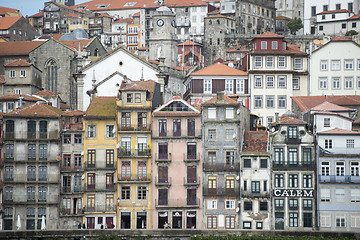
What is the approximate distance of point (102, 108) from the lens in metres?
81.4

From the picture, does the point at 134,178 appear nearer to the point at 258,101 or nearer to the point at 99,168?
the point at 99,168

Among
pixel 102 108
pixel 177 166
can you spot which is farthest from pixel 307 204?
pixel 102 108

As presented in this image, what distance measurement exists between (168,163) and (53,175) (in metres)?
11.3

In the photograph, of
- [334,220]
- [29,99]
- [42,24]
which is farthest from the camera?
[42,24]

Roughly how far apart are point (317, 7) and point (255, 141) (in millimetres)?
88646

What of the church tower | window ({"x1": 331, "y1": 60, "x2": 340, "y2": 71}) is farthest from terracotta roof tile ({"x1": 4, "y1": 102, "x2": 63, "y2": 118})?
the church tower

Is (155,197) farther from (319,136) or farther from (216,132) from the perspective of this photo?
(319,136)

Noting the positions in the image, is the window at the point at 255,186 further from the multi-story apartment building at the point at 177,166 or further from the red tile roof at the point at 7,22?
the red tile roof at the point at 7,22

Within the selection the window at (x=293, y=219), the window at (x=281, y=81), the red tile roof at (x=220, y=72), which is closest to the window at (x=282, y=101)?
the window at (x=281, y=81)

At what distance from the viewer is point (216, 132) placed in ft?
259

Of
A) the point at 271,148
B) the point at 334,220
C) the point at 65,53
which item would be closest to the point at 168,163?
the point at 271,148

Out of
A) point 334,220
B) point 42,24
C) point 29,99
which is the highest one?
point 42,24

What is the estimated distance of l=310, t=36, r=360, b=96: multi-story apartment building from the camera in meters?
99.3

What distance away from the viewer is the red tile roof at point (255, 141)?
78.5 meters
